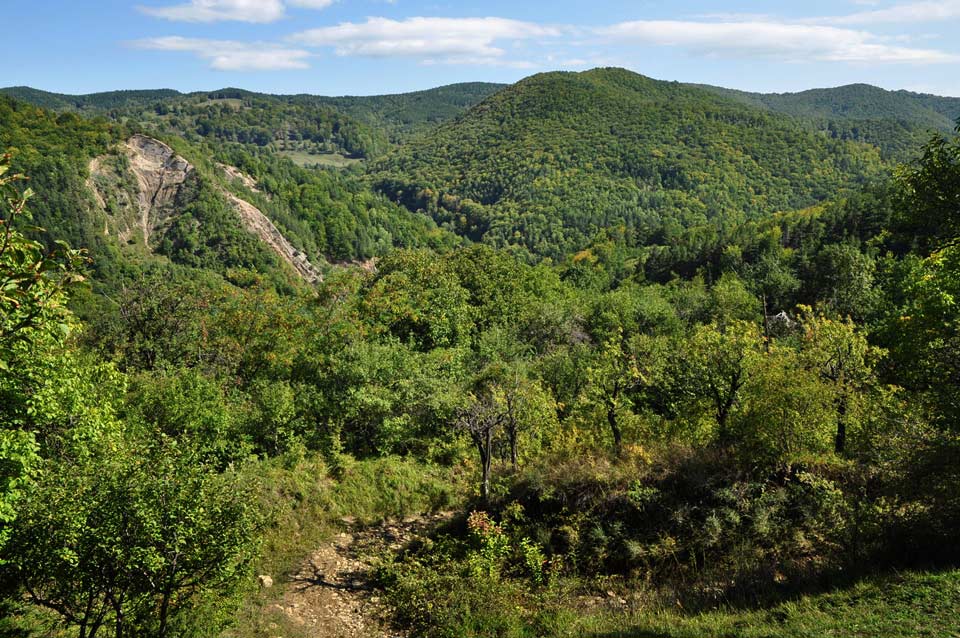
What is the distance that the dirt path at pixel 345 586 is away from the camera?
16250 millimetres

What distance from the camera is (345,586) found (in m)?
18.5

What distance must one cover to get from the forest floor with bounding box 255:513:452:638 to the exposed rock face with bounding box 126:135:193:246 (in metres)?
120

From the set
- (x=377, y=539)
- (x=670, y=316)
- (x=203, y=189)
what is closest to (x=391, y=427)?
(x=377, y=539)

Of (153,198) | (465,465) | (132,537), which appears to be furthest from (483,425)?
(153,198)

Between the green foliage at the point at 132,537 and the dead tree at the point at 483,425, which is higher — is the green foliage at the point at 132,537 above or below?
above

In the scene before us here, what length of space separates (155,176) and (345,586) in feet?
461

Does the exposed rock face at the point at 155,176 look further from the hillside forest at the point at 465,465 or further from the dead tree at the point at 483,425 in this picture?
the dead tree at the point at 483,425

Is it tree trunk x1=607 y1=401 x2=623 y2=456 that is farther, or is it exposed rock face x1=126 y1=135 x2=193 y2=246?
exposed rock face x1=126 y1=135 x2=193 y2=246

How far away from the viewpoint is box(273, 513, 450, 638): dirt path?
1625 centimetres

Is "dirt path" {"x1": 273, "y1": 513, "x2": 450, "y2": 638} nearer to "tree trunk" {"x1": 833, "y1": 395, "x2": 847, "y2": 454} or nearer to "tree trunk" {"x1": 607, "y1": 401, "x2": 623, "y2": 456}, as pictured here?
"tree trunk" {"x1": 607, "y1": 401, "x2": 623, "y2": 456}

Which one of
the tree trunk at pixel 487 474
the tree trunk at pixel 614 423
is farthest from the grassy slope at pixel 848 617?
the tree trunk at pixel 614 423

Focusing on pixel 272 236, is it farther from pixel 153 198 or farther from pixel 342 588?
pixel 342 588

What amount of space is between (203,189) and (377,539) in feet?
419

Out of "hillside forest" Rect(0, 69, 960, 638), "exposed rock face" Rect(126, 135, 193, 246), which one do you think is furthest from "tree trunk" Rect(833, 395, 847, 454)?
"exposed rock face" Rect(126, 135, 193, 246)
